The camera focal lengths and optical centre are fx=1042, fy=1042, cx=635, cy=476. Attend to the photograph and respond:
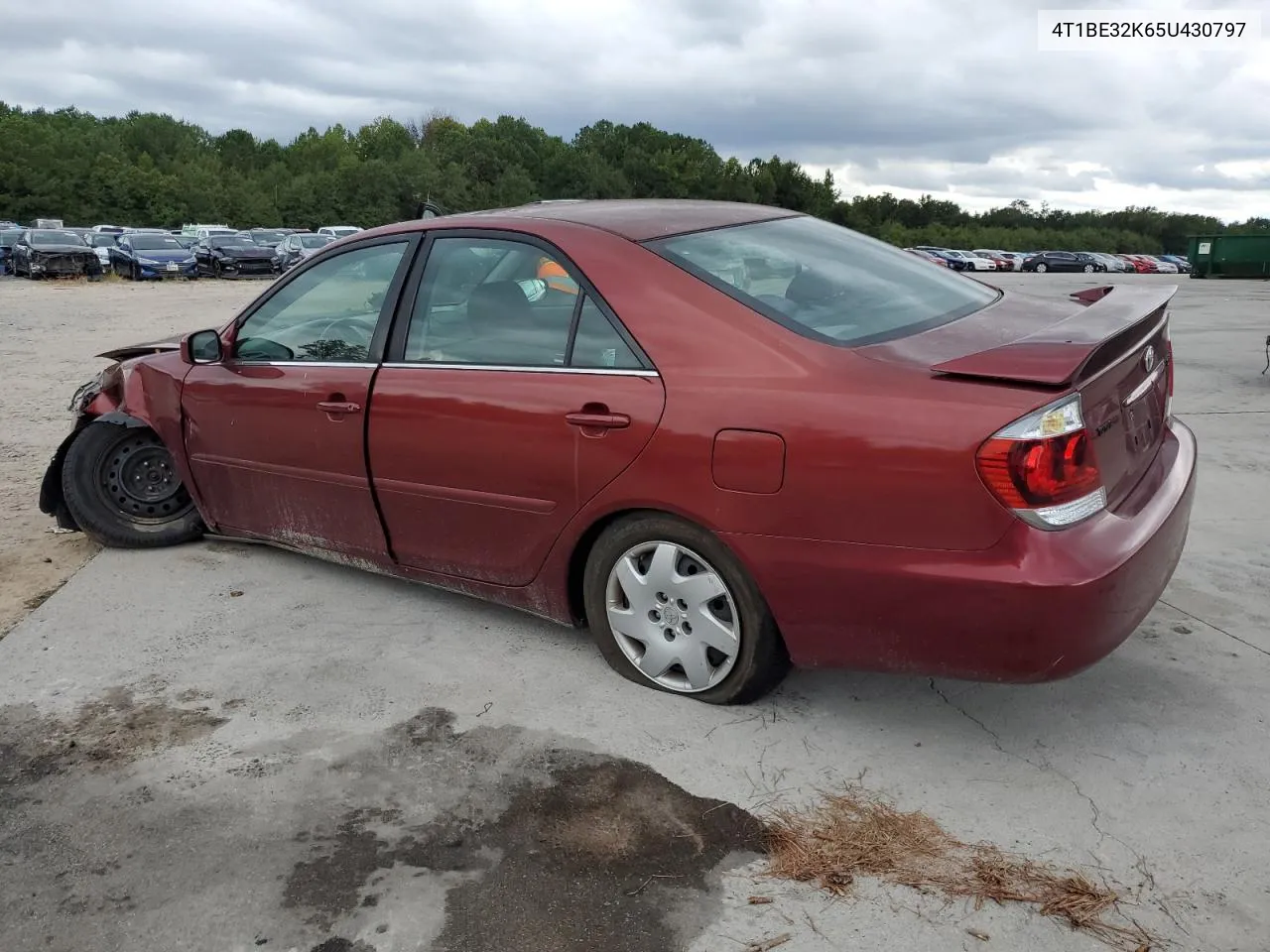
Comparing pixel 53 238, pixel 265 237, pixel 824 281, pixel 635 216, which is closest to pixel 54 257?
pixel 53 238

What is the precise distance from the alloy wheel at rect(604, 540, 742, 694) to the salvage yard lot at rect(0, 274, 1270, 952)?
13cm

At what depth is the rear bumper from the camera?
2559mm

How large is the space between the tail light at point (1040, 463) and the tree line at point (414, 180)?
2158 inches

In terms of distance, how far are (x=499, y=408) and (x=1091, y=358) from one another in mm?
1782

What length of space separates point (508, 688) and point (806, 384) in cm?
148

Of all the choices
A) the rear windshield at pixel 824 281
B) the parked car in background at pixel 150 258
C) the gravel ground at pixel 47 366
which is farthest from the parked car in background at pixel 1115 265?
the rear windshield at pixel 824 281

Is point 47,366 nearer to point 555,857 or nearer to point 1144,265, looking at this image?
point 555,857

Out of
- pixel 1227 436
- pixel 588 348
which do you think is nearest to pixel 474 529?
pixel 588 348

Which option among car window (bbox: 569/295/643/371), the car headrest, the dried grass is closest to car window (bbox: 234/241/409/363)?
the car headrest

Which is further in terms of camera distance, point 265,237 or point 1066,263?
point 1066,263

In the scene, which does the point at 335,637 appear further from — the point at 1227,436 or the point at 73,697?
the point at 1227,436

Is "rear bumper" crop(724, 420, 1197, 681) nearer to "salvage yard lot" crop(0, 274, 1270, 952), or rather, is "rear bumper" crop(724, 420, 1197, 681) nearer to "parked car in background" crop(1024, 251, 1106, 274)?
"salvage yard lot" crop(0, 274, 1270, 952)

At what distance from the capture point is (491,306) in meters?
3.63

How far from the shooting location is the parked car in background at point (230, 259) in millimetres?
32406
